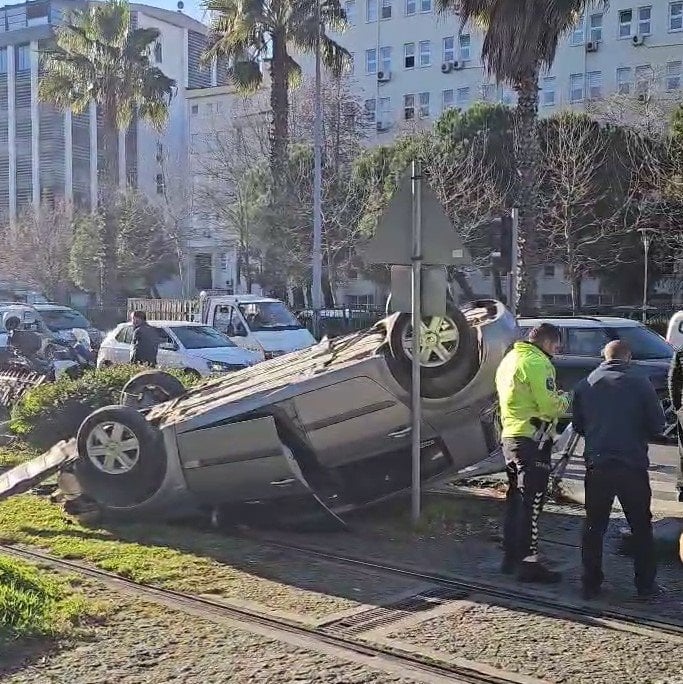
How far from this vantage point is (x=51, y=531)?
7.76 meters

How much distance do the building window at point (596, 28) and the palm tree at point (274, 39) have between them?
24160 millimetres

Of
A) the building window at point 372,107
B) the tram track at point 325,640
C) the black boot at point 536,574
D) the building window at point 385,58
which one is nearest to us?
the tram track at point 325,640

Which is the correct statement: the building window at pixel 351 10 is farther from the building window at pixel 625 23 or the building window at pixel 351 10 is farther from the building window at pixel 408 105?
the building window at pixel 625 23

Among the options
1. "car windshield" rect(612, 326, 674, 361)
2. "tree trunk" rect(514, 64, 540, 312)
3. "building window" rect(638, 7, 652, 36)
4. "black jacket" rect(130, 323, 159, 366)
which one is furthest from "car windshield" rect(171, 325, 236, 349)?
"building window" rect(638, 7, 652, 36)

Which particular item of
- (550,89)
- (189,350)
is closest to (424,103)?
(550,89)

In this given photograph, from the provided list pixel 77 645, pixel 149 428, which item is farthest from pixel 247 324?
pixel 77 645

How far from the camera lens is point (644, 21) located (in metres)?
48.6

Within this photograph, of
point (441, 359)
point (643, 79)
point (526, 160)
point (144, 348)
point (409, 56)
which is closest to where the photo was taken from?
point (441, 359)

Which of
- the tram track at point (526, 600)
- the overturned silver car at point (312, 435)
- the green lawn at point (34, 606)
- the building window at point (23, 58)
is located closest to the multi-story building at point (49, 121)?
the building window at point (23, 58)

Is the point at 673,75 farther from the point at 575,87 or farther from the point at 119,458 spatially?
the point at 119,458

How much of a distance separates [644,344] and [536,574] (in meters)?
9.09

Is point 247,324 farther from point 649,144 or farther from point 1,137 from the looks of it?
point 1,137

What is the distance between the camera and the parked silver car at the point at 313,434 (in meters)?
7.46

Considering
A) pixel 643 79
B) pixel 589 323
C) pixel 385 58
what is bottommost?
pixel 589 323
